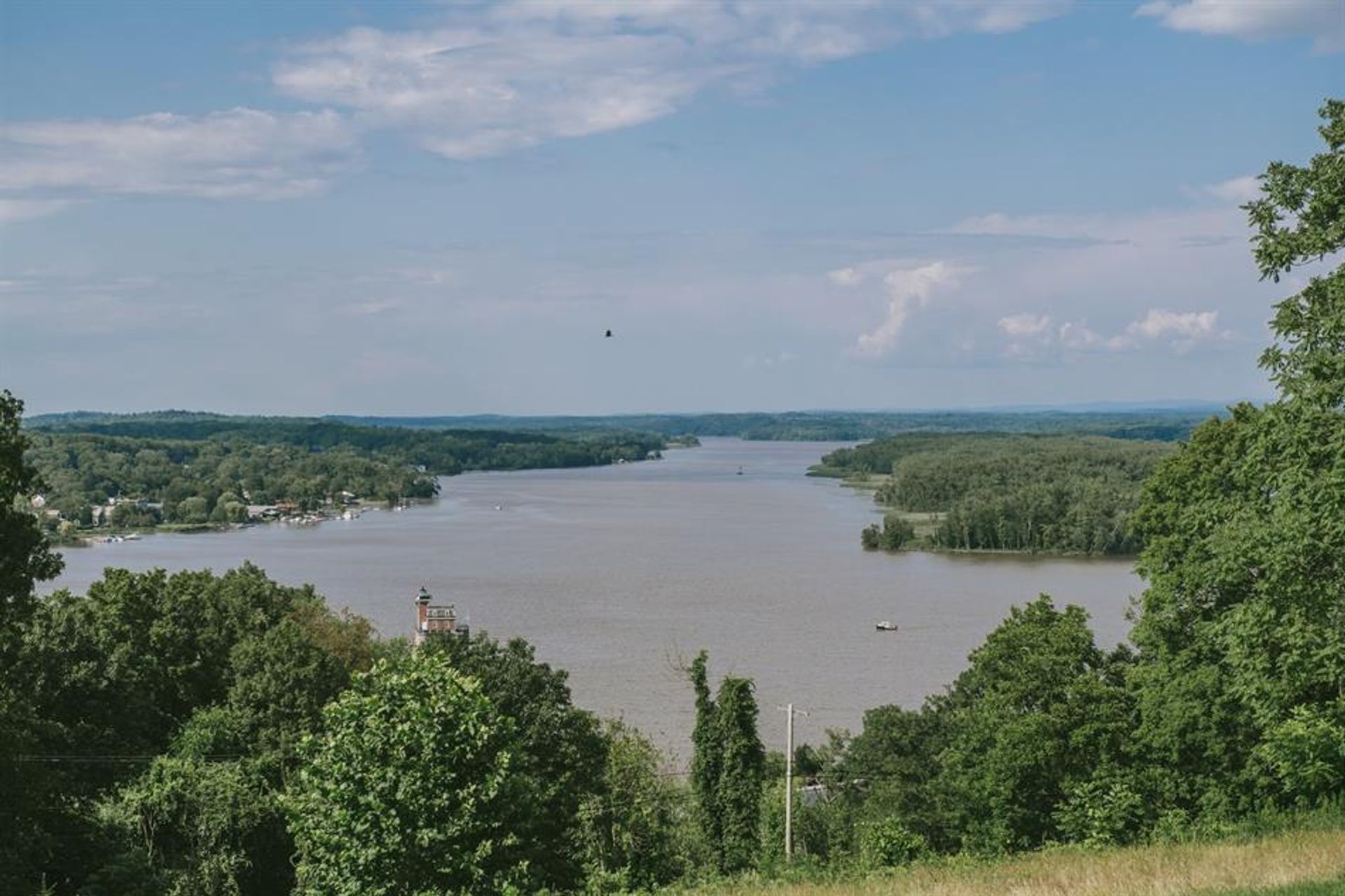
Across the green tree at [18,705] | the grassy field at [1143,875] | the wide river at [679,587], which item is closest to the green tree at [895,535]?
the wide river at [679,587]

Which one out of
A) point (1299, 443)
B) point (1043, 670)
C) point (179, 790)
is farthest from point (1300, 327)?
point (179, 790)

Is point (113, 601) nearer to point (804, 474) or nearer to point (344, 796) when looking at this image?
point (344, 796)

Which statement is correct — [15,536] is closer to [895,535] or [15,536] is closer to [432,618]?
[432,618]

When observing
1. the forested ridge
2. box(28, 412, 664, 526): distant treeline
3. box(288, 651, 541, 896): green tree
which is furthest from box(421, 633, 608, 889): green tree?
box(28, 412, 664, 526): distant treeline

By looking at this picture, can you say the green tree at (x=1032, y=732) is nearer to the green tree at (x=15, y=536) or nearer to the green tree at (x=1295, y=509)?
the green tree at (x=1295, y=509)

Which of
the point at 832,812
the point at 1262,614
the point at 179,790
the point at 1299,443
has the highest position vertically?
the point at 1299,443
